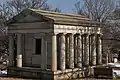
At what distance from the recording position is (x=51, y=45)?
19000mm

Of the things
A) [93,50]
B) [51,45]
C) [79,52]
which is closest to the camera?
[51,45]

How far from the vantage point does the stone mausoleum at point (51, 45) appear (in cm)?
1870

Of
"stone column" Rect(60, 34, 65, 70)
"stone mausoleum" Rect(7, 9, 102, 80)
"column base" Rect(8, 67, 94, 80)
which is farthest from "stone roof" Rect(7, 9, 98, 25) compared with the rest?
"column base" Rect(8, 67, 94, 80)

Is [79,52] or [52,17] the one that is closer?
[52,17]

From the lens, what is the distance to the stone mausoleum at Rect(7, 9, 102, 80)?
736 inches

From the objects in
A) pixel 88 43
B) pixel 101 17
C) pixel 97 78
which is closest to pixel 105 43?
pixel 88 43

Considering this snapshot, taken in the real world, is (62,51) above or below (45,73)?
above

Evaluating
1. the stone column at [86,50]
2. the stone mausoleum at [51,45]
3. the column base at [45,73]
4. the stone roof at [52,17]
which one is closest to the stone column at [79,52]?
the stone mausoleum at [51,45]

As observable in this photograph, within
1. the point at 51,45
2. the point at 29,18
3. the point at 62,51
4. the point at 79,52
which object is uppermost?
the point at 29,18

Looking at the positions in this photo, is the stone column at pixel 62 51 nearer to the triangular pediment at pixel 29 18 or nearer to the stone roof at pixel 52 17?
the stone roof at pixel 52 17

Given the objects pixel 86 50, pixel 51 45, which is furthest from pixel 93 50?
pixel 51 45

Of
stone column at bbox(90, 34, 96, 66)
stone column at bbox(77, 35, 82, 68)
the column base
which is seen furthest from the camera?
stone column at bbox(90, 34, 96, 66)

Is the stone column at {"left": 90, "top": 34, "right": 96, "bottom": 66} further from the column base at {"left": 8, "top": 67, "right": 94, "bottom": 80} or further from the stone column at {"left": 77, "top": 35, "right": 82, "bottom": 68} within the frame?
the column base at {"left": 8, "top": 67, "right": 94, "bottom": 80}

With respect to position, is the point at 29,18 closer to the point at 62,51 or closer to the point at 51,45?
the point at 51,45
